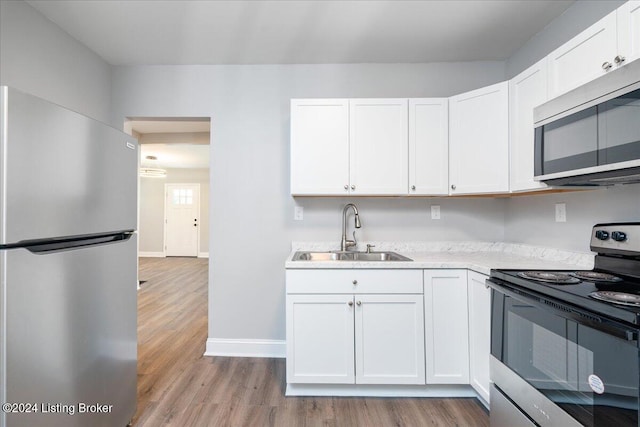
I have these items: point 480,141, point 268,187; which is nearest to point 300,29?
point 268,187

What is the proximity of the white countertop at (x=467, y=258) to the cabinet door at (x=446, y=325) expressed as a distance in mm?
98

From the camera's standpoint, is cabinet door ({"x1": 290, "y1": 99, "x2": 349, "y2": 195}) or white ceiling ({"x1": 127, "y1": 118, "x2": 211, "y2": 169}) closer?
cabinet door ({"x1": 290, "y1": 99, "x2": 349, "y2": 195})

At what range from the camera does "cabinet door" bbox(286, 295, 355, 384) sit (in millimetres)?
1887

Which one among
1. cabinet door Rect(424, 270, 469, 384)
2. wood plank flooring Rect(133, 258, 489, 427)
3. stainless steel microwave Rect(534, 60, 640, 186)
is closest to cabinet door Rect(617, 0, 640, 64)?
stainless steel microwave Rect(534, 60, 640, 186)

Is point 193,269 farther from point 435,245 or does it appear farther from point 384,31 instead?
point 384,31

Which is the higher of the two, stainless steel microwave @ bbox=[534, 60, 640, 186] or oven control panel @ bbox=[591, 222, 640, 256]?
stainless steel microwave @ bbox=[534, 60, 640, 186]

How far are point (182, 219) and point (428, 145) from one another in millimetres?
7786

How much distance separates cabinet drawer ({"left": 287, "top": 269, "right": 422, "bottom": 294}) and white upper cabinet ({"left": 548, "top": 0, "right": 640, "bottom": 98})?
1291 millimetres

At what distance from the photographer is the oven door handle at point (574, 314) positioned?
0.90 metres

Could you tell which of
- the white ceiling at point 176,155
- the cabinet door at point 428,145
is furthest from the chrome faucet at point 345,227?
the white ceiling at point 176,155

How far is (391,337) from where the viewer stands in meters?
1.89

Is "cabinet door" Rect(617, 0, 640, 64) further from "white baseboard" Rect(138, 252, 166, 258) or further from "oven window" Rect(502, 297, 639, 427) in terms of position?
"white baseboard" Rect(138, 252, 166, 258)

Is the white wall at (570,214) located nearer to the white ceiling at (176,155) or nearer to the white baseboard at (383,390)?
the white baseboard at (383,390)

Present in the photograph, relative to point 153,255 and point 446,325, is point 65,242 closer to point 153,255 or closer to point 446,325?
point 446,325
